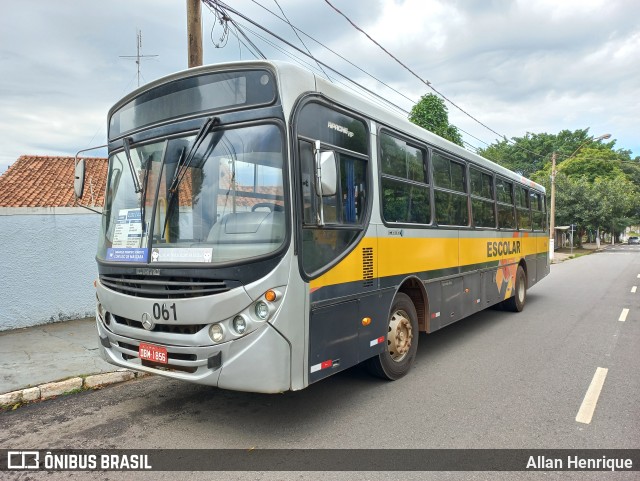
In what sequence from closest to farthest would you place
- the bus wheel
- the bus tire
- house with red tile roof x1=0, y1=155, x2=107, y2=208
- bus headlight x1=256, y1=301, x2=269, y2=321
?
bus headlight x1=256, y1=301, x2=269, y2=321, the bus wheel, house with red tile roof x1=0, y1=155, x2=107, y2=208, the bus tire

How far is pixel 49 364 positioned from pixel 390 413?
14.9 feet

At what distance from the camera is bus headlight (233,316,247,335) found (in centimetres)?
354

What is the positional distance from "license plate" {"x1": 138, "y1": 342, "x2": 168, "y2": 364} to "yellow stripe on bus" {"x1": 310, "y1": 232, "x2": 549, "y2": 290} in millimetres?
1355

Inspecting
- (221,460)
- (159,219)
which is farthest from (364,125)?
(221,460)

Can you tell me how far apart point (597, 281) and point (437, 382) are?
14193 millimetres

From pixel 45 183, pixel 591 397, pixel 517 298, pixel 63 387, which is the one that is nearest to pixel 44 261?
pixel 45 183

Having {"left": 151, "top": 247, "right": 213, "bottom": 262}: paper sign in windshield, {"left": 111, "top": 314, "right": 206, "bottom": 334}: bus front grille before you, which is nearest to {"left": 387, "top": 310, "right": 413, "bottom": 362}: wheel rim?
{"left": 111, "top": 314, "right": 206, "bottom": 334}: bus front grille

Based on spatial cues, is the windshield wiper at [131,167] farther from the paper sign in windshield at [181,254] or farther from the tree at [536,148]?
the tree at [536,148]

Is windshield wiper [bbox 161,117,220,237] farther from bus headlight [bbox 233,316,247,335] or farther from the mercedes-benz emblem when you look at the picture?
bus headlight [bbox 233,316,247,335]

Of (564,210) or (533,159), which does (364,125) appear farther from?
(533,159)

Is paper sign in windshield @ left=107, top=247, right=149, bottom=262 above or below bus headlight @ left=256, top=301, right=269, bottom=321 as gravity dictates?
above

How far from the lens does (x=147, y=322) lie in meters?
3.88

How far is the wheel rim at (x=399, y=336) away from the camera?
519 cm

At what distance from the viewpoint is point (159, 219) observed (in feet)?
12.9
